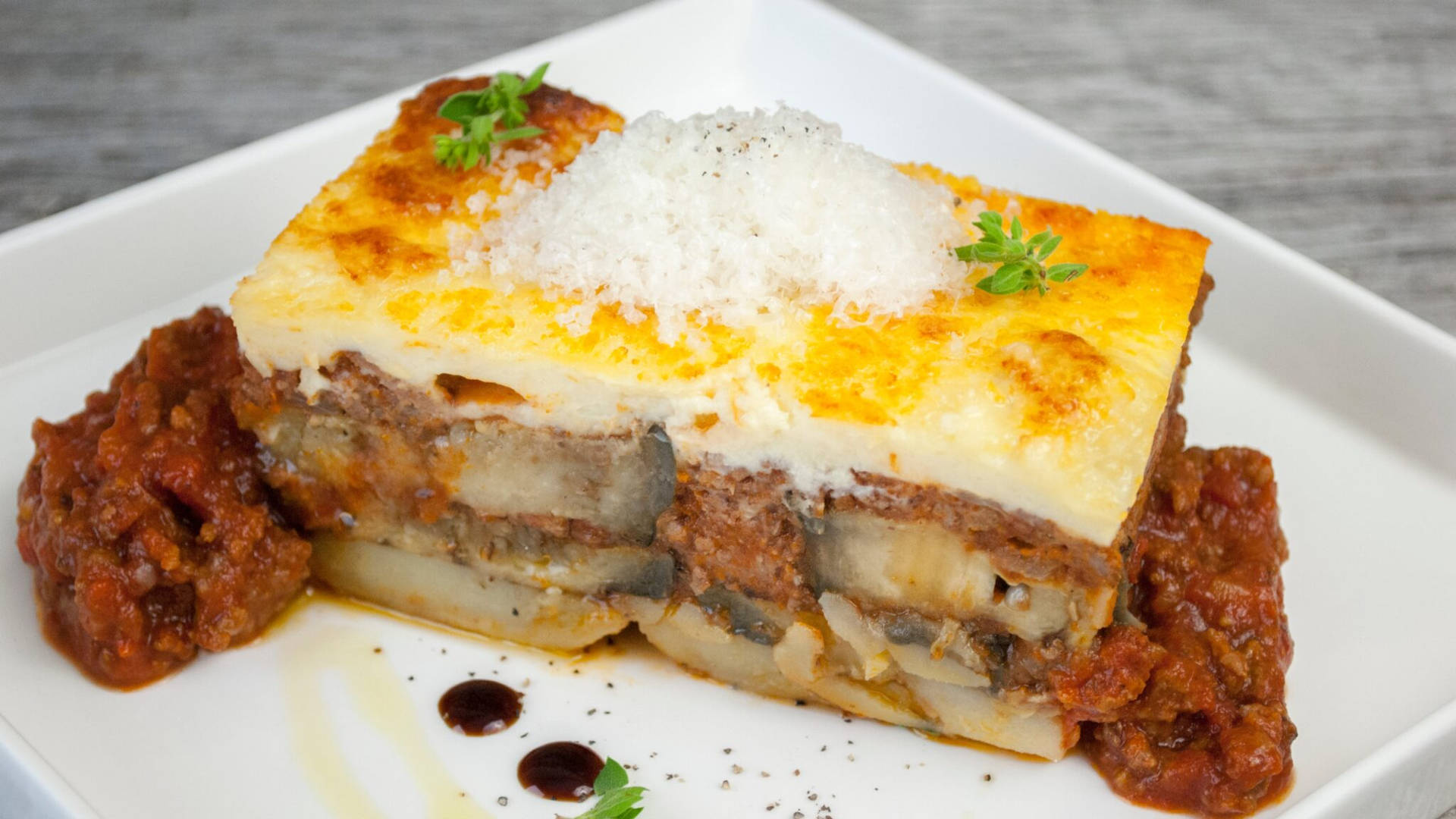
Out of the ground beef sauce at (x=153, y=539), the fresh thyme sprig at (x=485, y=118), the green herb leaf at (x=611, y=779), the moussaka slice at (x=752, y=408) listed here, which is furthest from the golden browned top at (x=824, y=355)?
the green herb leaf at (x=611, y=779)

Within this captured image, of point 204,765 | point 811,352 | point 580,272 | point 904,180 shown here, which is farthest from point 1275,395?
point 204,765

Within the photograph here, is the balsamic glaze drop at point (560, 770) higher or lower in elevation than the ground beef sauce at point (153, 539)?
lower

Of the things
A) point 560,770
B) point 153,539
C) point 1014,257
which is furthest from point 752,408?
point 153,539

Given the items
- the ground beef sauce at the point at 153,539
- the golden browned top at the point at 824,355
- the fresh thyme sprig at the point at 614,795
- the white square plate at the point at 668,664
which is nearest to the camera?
the golden browned top at the point at 824,355

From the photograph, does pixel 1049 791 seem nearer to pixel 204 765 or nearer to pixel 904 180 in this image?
pixel 904 180

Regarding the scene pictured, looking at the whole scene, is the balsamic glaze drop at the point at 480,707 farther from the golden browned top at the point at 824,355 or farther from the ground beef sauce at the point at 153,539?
the golden browned top at the point at 824,355

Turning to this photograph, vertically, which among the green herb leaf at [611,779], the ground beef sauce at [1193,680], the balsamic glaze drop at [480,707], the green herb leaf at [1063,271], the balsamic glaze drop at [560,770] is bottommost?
the balsamic glaze drop at [560,770]
